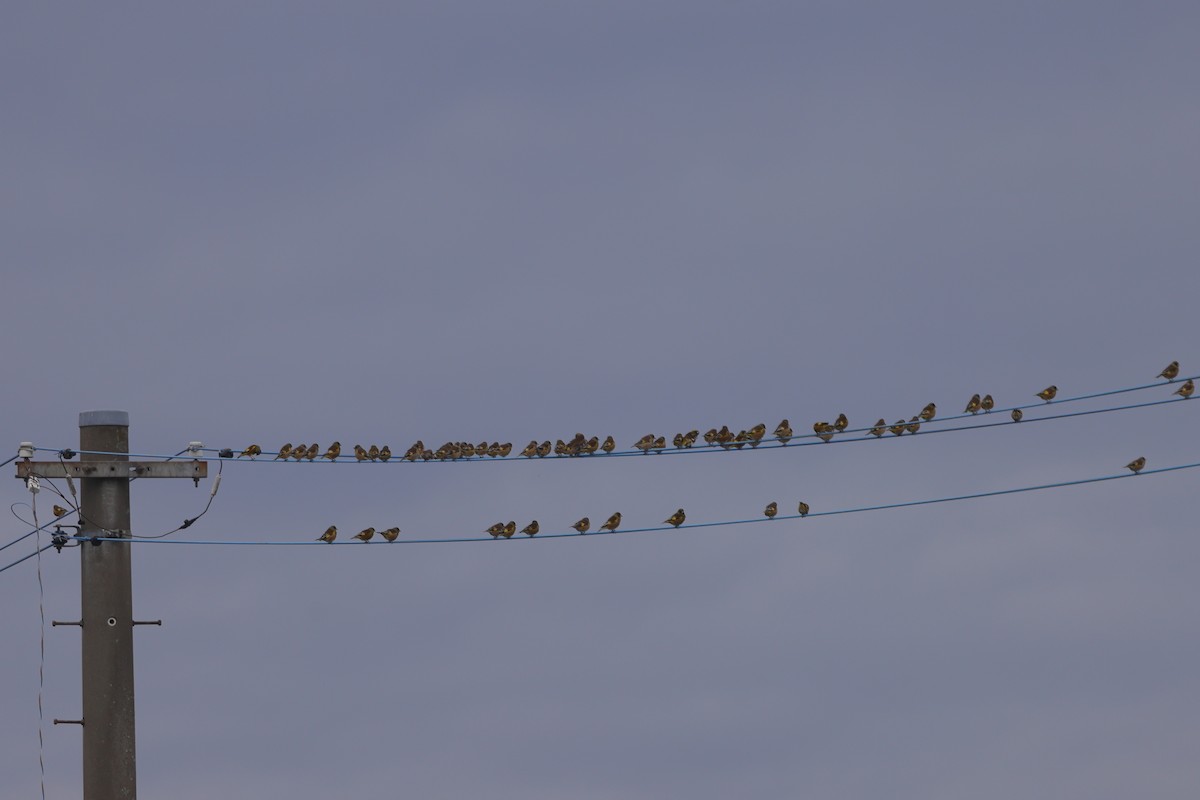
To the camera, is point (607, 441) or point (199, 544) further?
point (607, 441)

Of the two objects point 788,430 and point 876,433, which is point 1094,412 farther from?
point 788,430

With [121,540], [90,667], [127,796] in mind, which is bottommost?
[127,796]

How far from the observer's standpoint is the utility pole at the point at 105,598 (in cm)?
2055

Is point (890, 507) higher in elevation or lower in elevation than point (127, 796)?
higher

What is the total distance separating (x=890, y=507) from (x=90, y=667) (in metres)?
9.67

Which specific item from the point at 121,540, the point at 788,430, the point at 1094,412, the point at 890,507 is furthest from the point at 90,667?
the point at 788,430

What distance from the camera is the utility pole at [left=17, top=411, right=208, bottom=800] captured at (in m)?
20.5

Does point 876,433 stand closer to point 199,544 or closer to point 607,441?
point 607,441

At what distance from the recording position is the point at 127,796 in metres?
20.5

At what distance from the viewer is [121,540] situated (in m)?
20.9

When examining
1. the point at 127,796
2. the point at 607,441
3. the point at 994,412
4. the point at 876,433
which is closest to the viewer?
the point at 127,796

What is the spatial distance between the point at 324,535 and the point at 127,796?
1319cm

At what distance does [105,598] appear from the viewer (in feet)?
68.0

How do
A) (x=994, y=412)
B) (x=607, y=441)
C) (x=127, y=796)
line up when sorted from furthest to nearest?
1. (x=607, y=441)
2. (x=994, y=412)
3. (x=127, y=796)
